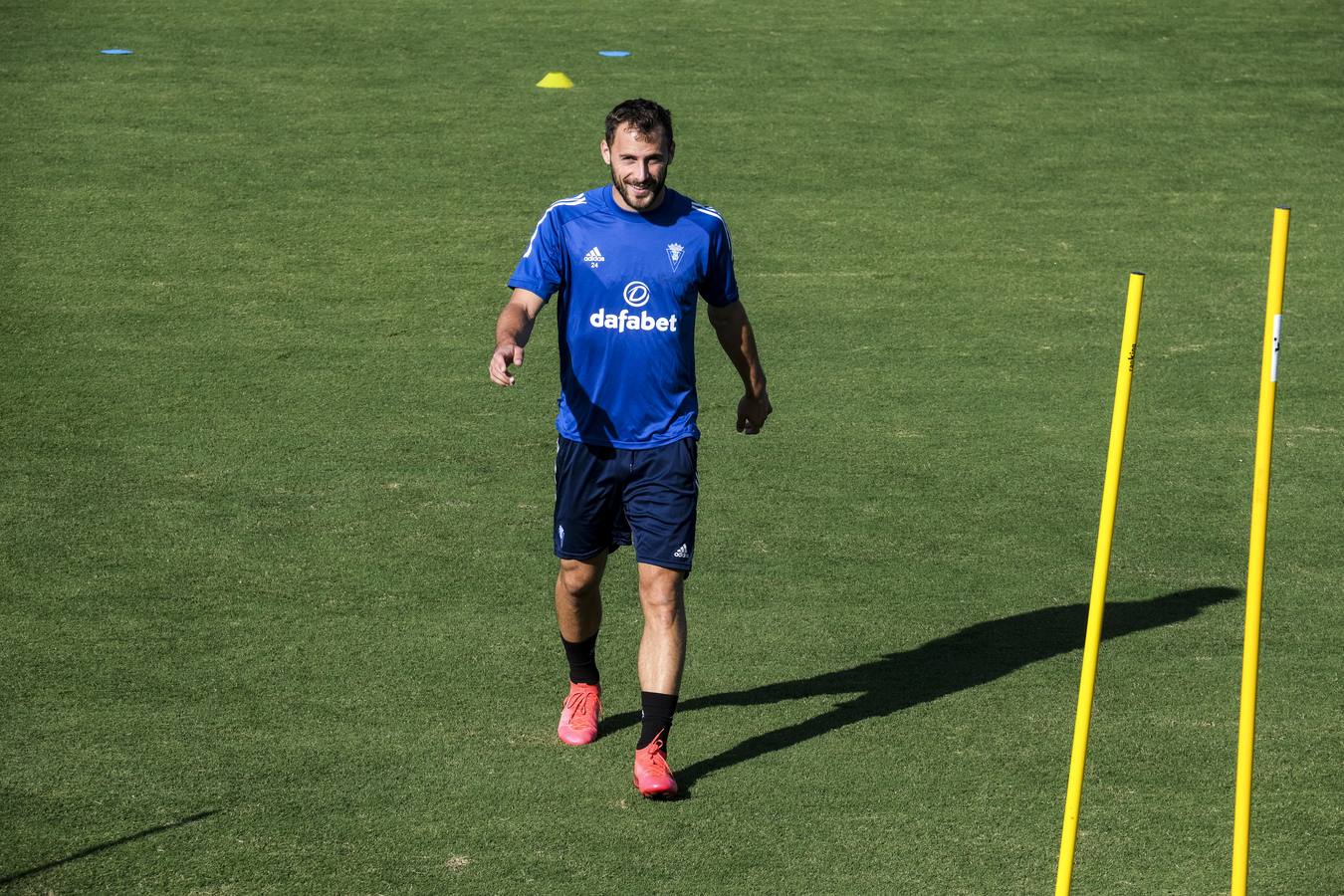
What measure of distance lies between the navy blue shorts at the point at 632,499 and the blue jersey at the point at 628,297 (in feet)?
0.18

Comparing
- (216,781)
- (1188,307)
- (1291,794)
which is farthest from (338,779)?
(1188,307)

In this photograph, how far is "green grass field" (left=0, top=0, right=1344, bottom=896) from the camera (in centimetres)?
550

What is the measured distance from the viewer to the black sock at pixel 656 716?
18.6 ft

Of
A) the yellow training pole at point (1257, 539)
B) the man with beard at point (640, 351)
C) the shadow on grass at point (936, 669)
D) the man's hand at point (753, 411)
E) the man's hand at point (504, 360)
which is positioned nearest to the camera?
the yellow training pole at point (1257, 539)

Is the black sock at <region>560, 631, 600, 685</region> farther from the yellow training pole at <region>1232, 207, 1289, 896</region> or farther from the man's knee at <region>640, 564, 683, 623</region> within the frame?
the yellow training pole at <region>1232, 207, 1289, 896</region>

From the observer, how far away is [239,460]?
8.54 meters

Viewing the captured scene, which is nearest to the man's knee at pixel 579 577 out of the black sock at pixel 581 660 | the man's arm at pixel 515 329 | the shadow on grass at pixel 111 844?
the black sock at pixel 581 660

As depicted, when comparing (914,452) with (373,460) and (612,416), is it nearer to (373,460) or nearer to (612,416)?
(373,460)

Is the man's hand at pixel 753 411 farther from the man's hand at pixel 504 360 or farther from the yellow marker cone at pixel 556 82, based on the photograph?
the yellow marker cone at pixel 556 82

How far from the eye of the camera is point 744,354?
19.5 ft

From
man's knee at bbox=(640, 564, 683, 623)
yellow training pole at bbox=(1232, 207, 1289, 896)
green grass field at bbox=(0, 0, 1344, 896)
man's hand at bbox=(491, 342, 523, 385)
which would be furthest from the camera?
man's knee at bbox=(640, 564, 683, 623)

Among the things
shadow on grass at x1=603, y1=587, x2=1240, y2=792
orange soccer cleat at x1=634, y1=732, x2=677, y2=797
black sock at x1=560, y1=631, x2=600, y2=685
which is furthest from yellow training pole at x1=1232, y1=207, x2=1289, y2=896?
black sock at x1=560, y1=631, x2=600, y2=685

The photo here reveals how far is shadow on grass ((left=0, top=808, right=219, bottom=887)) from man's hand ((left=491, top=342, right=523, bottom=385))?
1.60 metres

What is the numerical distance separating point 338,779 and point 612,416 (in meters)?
1.46
